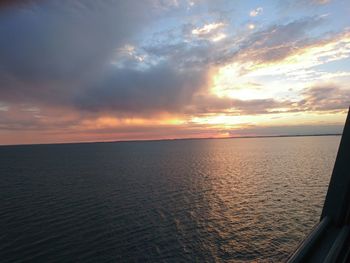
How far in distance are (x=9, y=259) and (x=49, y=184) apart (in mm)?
42160

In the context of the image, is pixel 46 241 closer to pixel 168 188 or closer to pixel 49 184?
pixel 168 188

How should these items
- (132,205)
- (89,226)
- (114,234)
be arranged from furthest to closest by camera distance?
(132,205) < (89,226) < (114,234)

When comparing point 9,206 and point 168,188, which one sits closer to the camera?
point 9,206

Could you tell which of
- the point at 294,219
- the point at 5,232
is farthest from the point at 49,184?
the point at 294,219

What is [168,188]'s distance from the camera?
2173 inches

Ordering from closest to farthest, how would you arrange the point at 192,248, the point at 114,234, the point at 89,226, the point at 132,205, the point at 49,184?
the point at 192,248, the point at 114,234, the point at 89,226, the point at 132,205, the point at 49,184

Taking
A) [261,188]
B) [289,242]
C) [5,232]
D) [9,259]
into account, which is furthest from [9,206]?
[261,188]

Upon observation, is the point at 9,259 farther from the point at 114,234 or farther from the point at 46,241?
the point at 114,234

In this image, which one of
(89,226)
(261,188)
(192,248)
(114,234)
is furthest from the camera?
(261,188)

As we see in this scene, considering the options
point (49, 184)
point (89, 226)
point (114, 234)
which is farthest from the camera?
point (49, 184)

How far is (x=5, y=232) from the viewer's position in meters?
30.1

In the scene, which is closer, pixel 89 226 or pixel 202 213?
pixel 89 226

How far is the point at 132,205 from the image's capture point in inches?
1642

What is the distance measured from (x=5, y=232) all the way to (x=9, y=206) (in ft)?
46.9
